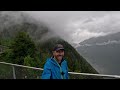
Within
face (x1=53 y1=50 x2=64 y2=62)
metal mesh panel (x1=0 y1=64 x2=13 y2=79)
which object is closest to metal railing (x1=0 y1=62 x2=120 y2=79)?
metal mesh panel (x1=0 y1=64 x2=13 y2=79)

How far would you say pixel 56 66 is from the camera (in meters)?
3.82

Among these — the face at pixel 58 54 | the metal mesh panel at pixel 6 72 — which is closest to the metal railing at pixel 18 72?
the metal mesh panel at pixel 6 72

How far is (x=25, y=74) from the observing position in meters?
Result: 6.17

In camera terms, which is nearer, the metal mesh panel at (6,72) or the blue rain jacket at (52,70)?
the blue rain jacket at (52,70)

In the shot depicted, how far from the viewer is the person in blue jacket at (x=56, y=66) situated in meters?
3.77

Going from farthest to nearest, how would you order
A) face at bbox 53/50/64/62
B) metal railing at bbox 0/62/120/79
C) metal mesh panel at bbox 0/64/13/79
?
1. metal mesh panel at bbox 0/64/13/79
2. metal railing at bbox 0/62/120/79
3. face at bbox 53/50/64/62

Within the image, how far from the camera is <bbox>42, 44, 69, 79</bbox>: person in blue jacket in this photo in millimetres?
3770

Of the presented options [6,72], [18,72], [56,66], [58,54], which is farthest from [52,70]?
[6,72]

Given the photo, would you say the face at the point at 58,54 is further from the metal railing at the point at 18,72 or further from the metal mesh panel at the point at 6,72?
the metal mesh panel at the point at 6,72

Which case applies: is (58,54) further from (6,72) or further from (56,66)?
(6,72)

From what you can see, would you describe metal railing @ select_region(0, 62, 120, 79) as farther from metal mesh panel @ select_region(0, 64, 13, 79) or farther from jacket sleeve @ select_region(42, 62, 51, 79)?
jacket sleeve @ select_region(42, 62, 51, 79)
